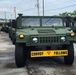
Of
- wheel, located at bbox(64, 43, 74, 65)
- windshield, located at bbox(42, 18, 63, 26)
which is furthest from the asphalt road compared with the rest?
windshield, located at bbox(42, 18, 63, 26)

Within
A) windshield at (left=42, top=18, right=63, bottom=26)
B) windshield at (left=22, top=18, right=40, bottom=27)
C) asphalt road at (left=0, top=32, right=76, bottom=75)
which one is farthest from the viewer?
windshield at (left=42, top=18, right=63, bottom=26)

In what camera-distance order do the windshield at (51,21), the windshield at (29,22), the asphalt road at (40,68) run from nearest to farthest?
1. the asphalt road at (40,68)
2. the windshield at (29,22)
3. the windshield at (51,21)

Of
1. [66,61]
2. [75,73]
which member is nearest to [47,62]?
[66,61]

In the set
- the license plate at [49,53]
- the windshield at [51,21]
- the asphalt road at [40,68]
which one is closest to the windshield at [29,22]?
the windshield at [51,21]

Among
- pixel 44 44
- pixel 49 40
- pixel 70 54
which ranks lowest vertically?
pixel 70 54

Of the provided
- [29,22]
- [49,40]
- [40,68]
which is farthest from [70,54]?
[29,22]

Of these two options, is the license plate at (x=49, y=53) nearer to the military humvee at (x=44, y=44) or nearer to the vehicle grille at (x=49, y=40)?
the military humvee at (x=44, y=44)

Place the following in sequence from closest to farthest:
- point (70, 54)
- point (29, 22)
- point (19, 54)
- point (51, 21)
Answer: point (19, 54), point (70, 54), point (29, 22), point (51, 21)

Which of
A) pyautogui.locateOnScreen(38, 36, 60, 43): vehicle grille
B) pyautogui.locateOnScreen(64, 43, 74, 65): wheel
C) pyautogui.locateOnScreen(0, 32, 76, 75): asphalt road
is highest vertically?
pyautogui.locateOnScreen(38, 36, 60, 43): vehicle grille

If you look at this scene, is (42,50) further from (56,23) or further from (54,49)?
(56,23)

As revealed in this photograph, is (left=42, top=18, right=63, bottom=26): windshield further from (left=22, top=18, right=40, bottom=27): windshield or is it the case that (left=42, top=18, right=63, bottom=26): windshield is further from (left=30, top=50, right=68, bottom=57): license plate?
(left=30, top=50, right=68, bottom=57): license plate

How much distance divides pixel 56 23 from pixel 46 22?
393mm

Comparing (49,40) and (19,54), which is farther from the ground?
(49,40)

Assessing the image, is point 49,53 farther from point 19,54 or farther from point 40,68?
point 19,54
